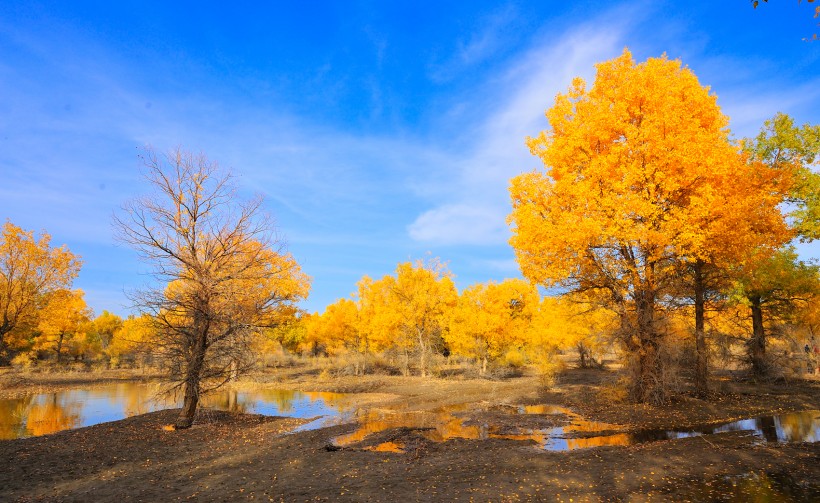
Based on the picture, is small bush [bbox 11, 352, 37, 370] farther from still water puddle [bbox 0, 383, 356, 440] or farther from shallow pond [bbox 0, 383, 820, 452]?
shallow pond [bbox 0, 383, 820, 452]

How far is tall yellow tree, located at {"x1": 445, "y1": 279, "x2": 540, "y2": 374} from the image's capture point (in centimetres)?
4247

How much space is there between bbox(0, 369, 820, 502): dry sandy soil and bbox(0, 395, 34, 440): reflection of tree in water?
14.7 ft

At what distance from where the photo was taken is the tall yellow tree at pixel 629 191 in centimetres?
1514

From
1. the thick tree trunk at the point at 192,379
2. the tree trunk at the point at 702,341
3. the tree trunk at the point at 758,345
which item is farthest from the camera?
the tree trunk at the point at 758,345

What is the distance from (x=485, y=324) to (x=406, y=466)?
32.4 metres

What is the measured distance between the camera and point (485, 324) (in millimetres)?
41969

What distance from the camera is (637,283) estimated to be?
16656 millimetres

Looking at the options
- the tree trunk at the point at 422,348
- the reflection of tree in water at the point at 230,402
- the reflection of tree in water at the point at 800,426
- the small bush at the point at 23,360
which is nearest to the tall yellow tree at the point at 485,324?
the tree trunk at the point at 422,348

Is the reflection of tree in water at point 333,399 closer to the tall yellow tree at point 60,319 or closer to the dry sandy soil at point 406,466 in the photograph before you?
the dry sandy soil at point 406,466

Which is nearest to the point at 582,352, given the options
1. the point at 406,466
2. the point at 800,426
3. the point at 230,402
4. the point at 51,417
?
the point at 800,426

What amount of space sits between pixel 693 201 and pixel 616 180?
2.63 m

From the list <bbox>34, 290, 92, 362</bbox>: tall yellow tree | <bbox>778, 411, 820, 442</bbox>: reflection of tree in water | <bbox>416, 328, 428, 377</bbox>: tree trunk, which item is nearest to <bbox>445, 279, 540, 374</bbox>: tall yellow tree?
<bbox>416, 328, 428, 377</bbox>: tree trunk

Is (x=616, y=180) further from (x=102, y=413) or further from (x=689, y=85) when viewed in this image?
(x=102, y=413)

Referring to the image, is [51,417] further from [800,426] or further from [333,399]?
[800,426]
